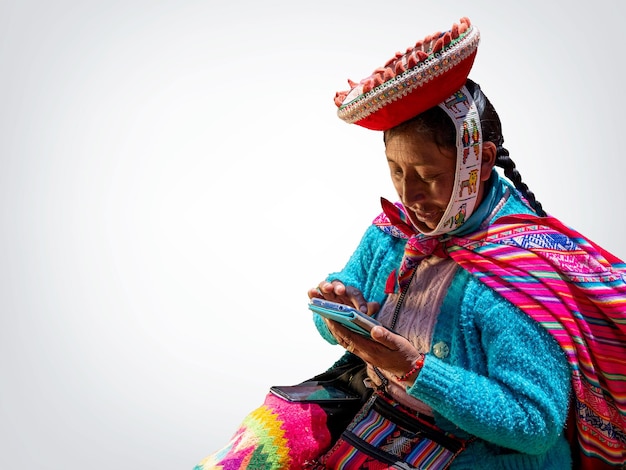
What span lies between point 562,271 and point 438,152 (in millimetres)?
351

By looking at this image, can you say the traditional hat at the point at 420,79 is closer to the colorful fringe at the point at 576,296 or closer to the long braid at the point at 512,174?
the long braid at the point at 512,174

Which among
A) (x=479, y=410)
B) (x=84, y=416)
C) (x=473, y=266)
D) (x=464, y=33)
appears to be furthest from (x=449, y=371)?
(x=84, y=416)

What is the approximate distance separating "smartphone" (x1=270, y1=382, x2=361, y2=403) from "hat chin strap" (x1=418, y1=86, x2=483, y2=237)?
521 millimetres

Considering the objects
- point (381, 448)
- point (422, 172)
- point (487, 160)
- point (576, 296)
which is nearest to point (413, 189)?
point (422, 172)

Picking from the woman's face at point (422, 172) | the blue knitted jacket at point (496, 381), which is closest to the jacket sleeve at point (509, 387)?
the blue knitted jacket at point (496, 381)

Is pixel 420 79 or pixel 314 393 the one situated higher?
pixel 420 79

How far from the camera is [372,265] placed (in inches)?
87.0

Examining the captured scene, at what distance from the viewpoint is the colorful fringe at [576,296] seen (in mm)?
1864

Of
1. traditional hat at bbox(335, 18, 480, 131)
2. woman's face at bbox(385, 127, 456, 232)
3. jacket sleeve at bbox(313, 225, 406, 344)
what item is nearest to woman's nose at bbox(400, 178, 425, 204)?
woman's face at bbox(385, 127, 456, 232)

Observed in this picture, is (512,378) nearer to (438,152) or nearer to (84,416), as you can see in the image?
(438,152)

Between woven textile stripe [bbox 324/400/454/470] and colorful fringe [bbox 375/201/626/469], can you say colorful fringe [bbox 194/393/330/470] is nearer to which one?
woven textile stripe [bbox 324/400/454/470]

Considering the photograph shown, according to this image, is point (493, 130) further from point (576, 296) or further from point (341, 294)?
point (341, 294)

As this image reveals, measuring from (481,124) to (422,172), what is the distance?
0.16m

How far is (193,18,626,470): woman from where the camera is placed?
1811 millimetres
